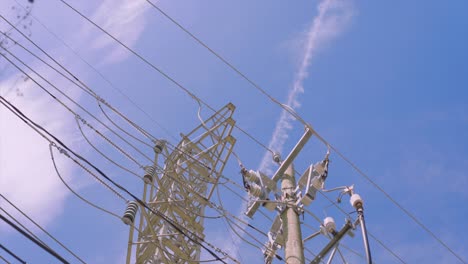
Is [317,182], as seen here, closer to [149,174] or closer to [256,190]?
[256,190]

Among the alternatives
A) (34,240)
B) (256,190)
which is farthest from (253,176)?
(34,240)

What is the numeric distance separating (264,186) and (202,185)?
330cm

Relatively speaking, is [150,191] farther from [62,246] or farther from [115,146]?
[62,246]

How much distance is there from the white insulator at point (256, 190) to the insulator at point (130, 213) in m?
2.45

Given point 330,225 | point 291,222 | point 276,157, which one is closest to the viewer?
point 291,222

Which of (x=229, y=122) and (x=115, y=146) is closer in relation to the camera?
(x=115, y=146)

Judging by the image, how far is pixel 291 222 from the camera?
949 cm

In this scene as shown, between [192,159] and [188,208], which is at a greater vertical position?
[192,159]

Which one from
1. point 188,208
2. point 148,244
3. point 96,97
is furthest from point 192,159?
point 96,97

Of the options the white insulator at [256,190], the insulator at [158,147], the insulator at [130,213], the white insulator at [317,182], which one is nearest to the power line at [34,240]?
the insulator at [130,213]

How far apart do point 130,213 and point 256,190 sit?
→ 2642 mm

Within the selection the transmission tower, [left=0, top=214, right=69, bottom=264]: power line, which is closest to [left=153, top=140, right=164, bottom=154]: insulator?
the transmission tower

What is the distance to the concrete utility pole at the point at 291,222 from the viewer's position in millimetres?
8531

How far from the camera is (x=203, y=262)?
1108cm
